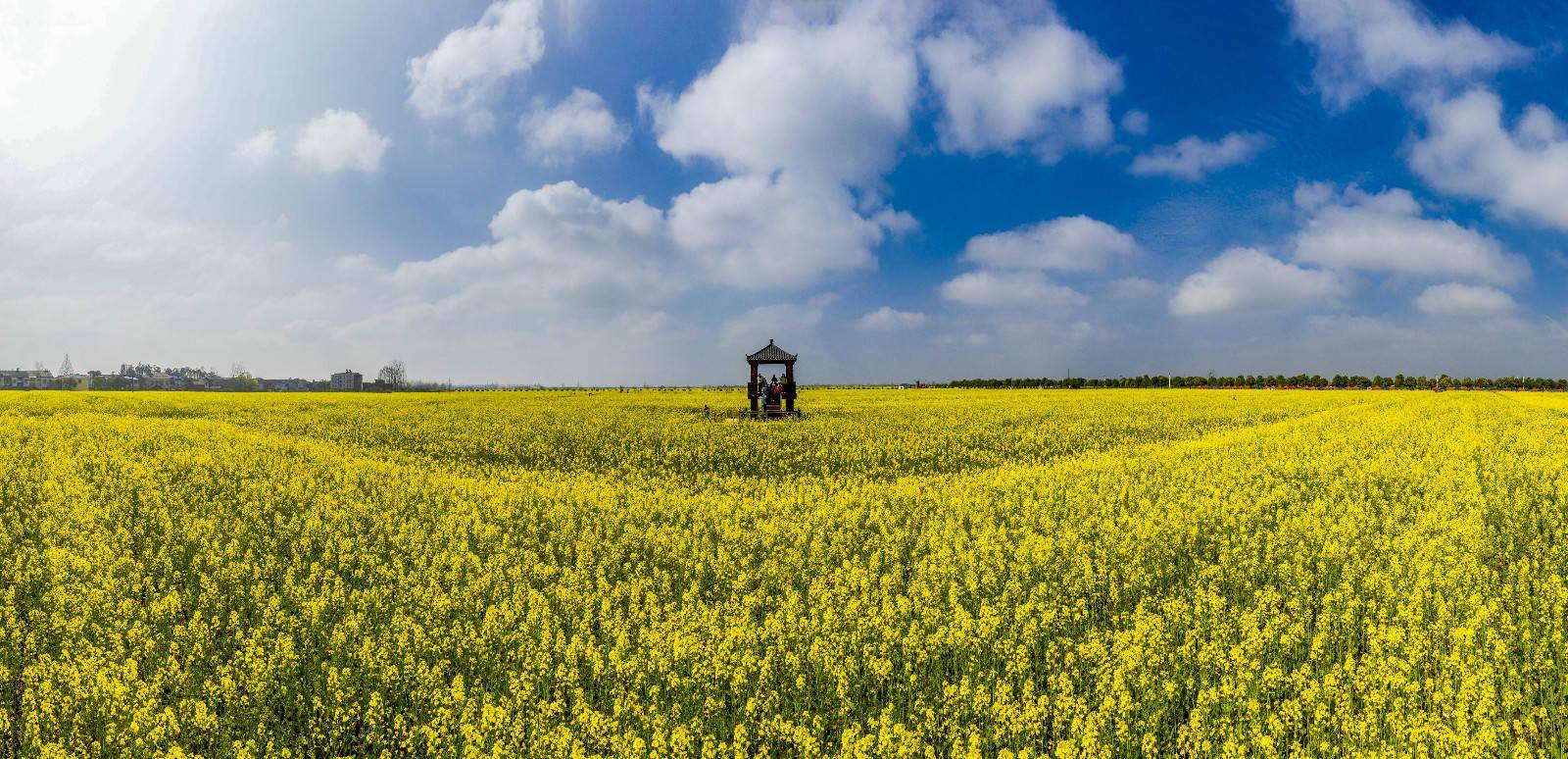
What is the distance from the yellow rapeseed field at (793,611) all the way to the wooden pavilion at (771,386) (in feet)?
59.4

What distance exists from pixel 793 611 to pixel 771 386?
92.7 ft

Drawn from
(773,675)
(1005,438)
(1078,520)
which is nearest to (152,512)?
(773,675)

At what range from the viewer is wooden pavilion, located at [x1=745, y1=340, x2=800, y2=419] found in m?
34.6

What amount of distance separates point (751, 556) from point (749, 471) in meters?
10.3

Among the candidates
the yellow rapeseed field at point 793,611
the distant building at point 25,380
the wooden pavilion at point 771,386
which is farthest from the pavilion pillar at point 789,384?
the distant building at point 25,380

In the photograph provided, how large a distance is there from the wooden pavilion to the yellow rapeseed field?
18.1 meters

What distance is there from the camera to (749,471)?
66.1 ft

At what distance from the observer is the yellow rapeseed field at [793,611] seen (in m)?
5.13

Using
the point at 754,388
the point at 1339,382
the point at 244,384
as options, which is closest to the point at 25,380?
the point at 244,384

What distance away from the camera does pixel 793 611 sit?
7.30 m

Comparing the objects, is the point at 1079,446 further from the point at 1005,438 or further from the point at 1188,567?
the point at 1188,567

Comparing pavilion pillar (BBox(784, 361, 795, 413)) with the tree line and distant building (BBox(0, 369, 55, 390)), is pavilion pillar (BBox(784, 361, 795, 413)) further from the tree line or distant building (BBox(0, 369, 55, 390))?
distant building (BBox(0, 369, 55, 390))

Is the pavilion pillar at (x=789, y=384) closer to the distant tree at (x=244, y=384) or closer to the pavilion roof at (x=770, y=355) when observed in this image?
the pavilion roof at (x=770, y=355)

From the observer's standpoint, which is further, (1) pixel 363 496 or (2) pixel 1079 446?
(2) pixel 1079 446
